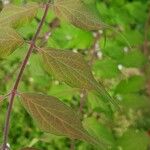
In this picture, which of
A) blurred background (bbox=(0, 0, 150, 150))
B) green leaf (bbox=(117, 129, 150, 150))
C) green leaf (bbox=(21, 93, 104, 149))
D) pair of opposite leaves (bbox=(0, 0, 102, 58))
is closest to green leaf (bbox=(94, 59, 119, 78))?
blurred background (bbox=(0, 0, 150, 150))

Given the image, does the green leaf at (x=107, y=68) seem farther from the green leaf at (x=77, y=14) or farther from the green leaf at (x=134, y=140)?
the green leaf at (x=77, y=14)

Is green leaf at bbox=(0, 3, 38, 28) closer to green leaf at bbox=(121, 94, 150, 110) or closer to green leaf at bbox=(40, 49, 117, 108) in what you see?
green leaf at bbox=(40, 49, 117, 108)

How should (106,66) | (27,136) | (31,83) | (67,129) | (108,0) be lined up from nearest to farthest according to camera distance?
(67,129) < (106,66) < (108,0) < (27,136) < (31,83)

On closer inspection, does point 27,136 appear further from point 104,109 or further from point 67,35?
point 104,109

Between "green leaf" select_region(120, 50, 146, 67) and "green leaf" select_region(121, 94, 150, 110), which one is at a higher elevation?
"green leaf" select_region(120, 50, 146, 67)

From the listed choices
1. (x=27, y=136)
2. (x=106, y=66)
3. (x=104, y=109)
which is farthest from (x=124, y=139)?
(x=27, y=136)

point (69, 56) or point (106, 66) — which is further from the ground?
point (69, 56)
